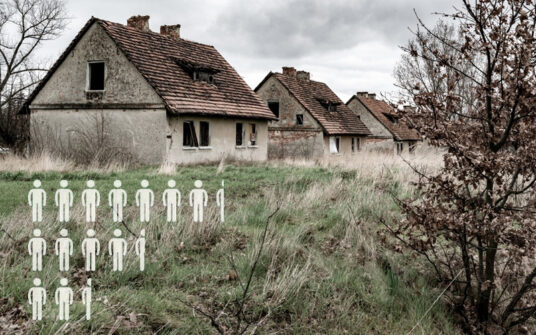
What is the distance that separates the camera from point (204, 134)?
72.6ft

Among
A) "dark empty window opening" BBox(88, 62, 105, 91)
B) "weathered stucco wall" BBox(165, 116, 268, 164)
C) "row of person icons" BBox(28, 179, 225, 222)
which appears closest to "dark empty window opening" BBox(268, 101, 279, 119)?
"weathered stucco wall" BBox(165, 116, 268, 164)

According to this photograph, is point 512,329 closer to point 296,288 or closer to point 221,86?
point 296,288

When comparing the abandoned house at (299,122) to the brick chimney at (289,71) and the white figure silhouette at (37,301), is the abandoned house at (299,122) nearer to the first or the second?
the brick chimney at (289,71)

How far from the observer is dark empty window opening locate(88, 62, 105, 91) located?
21.0m

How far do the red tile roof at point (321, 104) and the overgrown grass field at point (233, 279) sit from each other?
23581 mm

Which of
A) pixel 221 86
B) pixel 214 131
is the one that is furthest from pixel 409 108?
pixel 221 86

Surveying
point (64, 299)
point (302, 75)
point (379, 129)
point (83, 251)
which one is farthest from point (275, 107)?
point (64, 299)

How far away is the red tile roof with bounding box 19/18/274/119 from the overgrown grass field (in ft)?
41.9

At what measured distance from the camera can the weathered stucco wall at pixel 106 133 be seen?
64.6 feet

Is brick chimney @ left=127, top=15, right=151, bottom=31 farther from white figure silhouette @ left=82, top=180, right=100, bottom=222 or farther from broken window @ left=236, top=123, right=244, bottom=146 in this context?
white figure silhouette @ left=82, top=180, right=100, bottom=222

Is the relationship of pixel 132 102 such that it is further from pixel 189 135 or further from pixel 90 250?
pixel 90 250

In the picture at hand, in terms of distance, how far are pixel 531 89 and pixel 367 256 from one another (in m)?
2.95

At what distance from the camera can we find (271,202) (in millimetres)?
8977

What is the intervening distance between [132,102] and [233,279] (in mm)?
16226
